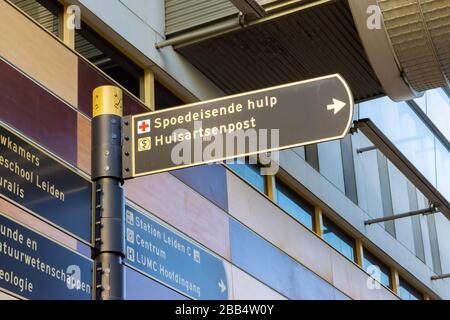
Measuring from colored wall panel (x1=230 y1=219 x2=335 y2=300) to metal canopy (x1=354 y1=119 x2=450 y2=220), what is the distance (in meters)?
1.94

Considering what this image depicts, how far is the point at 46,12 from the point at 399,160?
580cm

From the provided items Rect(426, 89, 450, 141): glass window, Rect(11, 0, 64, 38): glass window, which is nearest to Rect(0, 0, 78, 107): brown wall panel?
Rect(11, 0, 64, 38): glass window

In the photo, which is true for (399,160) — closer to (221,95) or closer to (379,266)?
(221,95)

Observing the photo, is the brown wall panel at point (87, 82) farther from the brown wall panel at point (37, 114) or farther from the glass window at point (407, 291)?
the glass window at point (407, 291)

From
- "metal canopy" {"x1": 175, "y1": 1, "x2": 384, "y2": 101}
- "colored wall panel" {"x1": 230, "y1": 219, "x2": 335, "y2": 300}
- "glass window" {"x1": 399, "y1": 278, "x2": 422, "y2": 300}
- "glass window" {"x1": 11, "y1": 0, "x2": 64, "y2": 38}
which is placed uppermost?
"metal canopy" {"x1": 175, "y1": 1, "x2": 384, "y2": 101}

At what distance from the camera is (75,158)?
9242mm

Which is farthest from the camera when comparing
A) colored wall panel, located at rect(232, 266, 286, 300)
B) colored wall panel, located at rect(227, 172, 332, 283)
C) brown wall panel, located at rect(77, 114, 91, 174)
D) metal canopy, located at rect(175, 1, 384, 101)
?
colored wall panel, located at rect(227, 172, 332, 283)

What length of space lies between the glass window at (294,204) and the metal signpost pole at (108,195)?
28.9 ft

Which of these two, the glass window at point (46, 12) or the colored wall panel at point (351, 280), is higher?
the glass window at point (46, 12)

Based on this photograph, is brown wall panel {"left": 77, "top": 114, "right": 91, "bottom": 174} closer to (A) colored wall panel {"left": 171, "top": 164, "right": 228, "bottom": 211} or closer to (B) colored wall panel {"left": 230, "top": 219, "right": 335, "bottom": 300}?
(A) colored wall panel {"left": 171, "top": 164, "right": 228, "bottom": 211}

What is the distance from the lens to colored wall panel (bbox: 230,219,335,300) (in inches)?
472

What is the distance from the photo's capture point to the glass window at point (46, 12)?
9.48m

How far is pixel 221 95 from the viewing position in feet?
41.7

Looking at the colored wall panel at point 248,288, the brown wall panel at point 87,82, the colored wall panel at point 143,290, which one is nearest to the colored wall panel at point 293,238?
the colored wall panel at point 248,288
